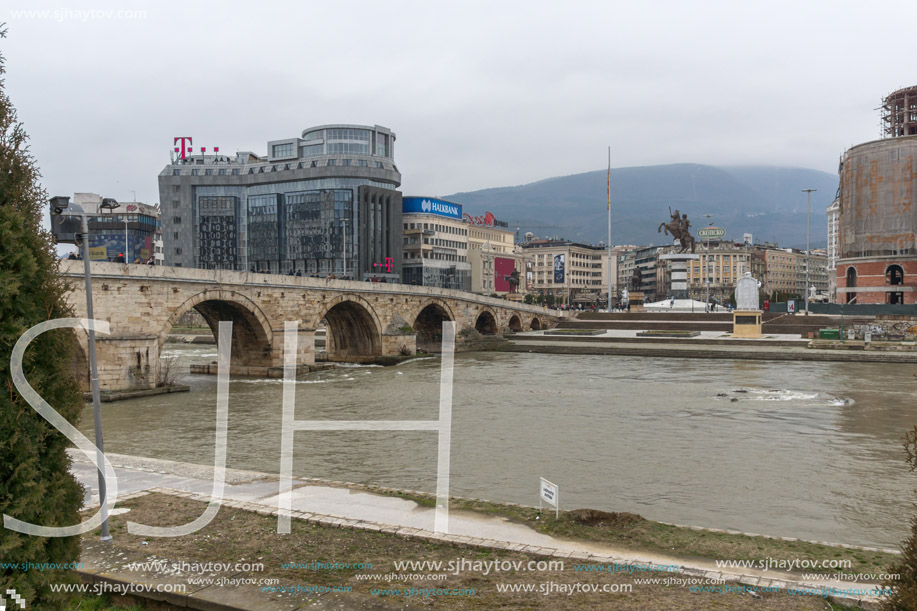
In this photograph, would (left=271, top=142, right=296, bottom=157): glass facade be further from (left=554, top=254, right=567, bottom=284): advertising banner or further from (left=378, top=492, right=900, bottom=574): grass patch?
(left=378, top=492, right=900, bottom=574): grass patch

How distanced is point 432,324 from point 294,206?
1680 inches

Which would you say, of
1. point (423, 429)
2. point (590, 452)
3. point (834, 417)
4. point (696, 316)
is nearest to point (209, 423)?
point (423, 429)

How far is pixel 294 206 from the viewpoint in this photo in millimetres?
87688

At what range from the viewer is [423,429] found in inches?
792

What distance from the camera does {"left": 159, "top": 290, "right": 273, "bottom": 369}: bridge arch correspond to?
32812 millimetres

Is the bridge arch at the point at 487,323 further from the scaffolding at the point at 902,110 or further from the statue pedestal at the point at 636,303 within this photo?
the scaffolding at the point at 902,110

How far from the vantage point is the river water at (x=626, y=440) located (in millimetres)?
11734

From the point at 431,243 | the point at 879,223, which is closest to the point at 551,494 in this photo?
the point at 879,223

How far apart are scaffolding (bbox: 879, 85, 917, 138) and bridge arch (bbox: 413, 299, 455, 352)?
56683 mm

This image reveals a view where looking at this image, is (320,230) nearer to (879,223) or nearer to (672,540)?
(879,223)

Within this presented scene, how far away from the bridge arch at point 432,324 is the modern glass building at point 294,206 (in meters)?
31.0

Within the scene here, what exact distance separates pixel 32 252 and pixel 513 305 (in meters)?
54.3

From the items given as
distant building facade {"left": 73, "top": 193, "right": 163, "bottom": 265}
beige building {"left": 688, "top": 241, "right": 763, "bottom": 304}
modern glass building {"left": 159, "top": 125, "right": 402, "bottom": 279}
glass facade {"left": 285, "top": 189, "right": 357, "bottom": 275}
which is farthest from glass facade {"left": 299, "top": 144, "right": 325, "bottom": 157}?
beige building {"left": 688, "top": 241, "right": 763, "bottom": 304}

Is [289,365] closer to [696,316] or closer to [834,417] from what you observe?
[834,417]
